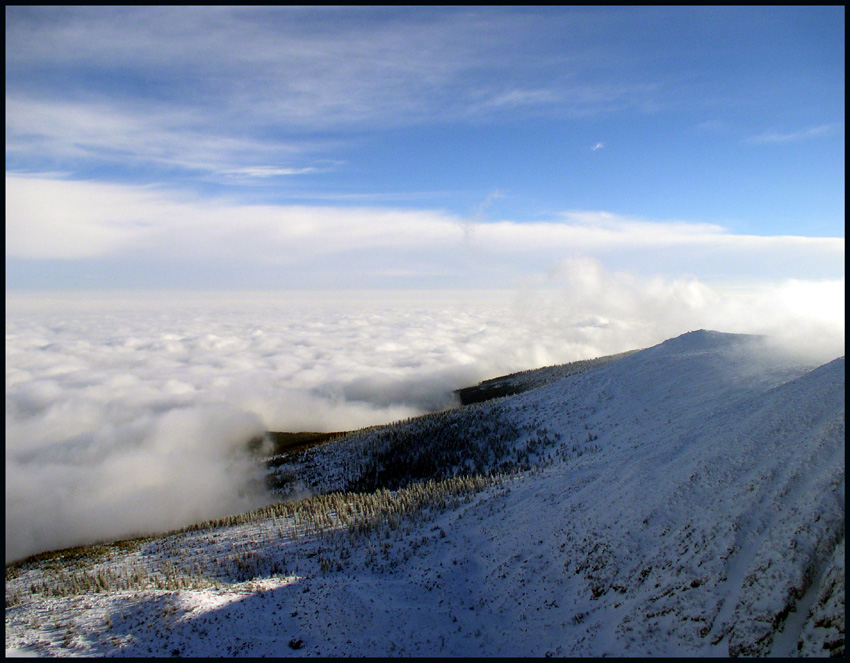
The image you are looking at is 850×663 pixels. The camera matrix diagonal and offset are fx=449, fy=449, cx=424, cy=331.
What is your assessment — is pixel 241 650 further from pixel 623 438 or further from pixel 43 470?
pixel 43 470

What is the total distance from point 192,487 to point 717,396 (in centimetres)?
12160

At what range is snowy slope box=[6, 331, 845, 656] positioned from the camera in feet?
49.3

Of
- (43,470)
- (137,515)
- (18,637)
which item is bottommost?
(137,515)

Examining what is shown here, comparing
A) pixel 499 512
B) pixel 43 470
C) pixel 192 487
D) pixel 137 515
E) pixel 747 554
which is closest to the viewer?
pixel 747 554

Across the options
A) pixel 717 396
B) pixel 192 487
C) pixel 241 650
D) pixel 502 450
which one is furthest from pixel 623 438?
pixel 192 487

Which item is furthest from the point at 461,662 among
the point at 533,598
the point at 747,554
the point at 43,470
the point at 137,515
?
the point at 43,470

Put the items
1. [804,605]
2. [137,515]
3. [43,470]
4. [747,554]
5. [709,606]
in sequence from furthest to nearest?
[43,470] < [137,515] < [747,554] < [709,606] < [804,605]

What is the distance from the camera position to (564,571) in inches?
827

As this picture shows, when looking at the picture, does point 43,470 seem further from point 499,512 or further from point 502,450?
point 499,512

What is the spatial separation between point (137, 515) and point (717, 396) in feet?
409

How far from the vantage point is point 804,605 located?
1372 cm

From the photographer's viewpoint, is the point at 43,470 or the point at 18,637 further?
the point at 43,470

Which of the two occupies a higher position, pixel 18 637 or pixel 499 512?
pixel 18 637

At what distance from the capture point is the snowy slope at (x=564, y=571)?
15.0 m
